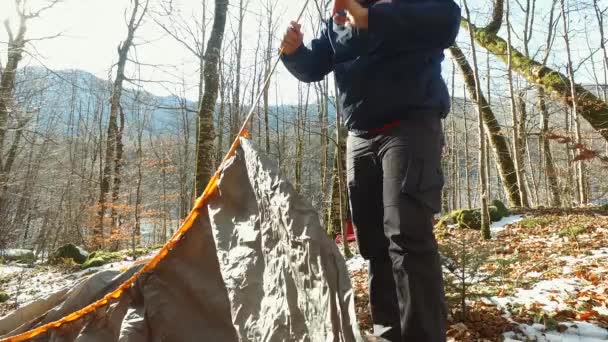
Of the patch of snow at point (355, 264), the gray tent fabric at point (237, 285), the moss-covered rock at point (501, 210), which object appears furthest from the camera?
the moss-covered rock at point (501, 210)

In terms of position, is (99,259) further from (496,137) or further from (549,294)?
(496,137)

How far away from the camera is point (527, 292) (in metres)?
3.12

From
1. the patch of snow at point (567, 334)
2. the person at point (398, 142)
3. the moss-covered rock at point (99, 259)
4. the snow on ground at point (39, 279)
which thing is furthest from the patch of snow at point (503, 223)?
the moss-covered rock at point (99, 259)

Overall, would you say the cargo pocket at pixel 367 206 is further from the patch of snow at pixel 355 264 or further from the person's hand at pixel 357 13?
the patch of snow at pixel 355 264

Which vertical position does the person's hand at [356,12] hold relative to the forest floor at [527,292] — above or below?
above

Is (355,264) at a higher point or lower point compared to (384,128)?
lower

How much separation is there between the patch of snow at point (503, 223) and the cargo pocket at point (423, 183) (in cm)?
668

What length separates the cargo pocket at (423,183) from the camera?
125cm

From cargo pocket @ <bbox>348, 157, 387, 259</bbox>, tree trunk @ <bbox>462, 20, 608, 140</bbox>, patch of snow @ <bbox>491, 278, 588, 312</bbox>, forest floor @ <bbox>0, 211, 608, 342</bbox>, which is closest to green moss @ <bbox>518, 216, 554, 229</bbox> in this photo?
forest floor @ <bbox>0, 211, 608, 342</bbox>

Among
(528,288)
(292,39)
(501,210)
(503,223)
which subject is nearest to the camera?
(292,39)

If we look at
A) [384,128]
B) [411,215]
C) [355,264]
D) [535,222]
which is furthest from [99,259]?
[411,215]

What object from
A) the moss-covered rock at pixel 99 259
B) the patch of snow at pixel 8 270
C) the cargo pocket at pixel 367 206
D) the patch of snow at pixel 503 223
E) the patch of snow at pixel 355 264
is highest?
the cargo pocket at pixel 367 206

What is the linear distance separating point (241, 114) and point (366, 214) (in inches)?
600

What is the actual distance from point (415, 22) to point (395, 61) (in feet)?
0.52
